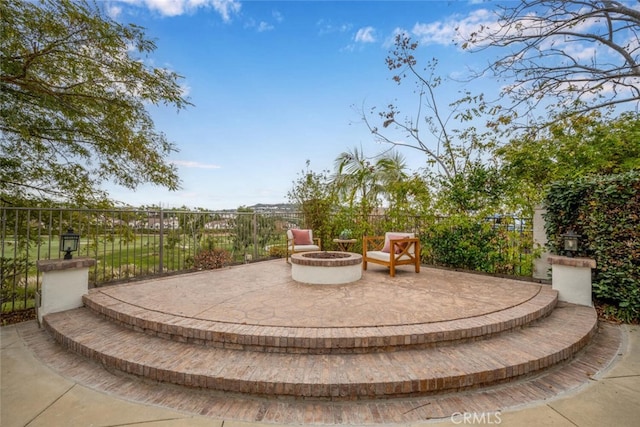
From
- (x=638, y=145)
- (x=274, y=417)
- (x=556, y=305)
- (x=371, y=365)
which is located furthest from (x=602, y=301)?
(x=274, y=417)

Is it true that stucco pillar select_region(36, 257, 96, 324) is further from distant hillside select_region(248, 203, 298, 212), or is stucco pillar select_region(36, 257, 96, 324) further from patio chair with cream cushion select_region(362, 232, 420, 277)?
patio chair with cream cushion select_region(362, 232, 420, 277)

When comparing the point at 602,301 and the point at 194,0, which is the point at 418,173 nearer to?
the point at 602,301

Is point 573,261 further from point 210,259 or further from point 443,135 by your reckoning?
point 210,259

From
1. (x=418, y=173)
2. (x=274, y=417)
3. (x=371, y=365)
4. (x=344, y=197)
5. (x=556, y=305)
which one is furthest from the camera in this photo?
(x=344, y=197)

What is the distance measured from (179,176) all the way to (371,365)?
555cm

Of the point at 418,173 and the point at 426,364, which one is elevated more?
the point at 418,173

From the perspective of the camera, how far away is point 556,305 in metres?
3.96

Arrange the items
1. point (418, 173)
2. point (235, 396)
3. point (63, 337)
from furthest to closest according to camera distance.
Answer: point (418, 173) < point (63, 337) < point (235, 396)

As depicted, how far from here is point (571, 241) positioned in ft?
13.1

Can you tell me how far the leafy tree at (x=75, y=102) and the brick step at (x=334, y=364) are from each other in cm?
339

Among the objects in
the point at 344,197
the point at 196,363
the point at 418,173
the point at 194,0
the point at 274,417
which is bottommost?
the point at 274,417

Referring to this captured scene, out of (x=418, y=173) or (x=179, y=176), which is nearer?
(x=179, y=176)

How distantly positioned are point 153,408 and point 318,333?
139cm

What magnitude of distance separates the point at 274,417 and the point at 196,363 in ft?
2.90
